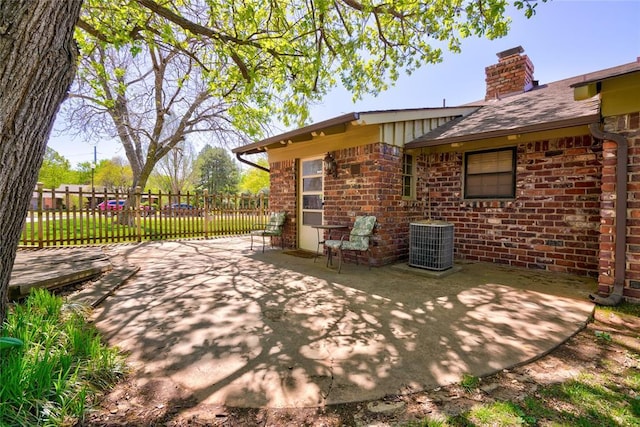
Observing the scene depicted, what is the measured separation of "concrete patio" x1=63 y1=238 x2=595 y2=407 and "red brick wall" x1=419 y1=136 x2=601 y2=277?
0.40 metres

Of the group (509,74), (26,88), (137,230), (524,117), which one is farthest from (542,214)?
(137,230)

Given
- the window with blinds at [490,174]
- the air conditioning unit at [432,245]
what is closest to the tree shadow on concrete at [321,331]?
the air conditioning unit at [432,245]

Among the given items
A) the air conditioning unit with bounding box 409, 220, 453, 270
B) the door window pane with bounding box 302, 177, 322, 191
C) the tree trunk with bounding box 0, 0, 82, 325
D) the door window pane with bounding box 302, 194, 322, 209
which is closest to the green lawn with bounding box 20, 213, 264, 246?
the door window pane with bounding box 302, 194, 322, 209

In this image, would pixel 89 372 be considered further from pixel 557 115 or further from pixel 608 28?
pixel 608 28

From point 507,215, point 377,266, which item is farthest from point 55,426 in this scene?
point 507,215

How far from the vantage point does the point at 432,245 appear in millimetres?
4902

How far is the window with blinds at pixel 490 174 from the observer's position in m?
5.38

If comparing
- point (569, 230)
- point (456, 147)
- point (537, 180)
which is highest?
point (456, 147)

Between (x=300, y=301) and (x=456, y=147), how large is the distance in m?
4.57

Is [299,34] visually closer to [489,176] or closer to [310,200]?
[310,200]

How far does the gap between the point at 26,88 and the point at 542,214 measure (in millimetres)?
6452

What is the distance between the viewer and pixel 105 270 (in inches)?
186

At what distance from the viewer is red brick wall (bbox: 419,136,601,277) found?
4559mm

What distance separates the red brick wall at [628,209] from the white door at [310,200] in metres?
4.72
